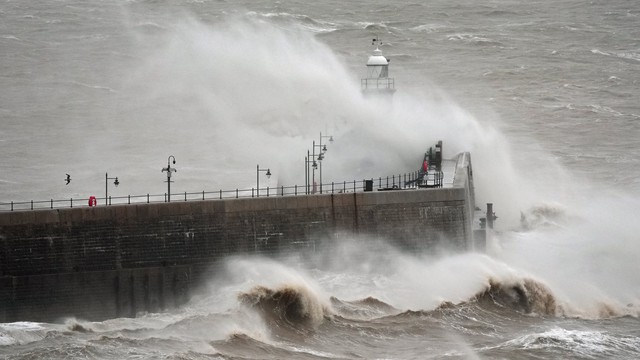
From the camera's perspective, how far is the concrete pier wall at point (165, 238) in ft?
97.2

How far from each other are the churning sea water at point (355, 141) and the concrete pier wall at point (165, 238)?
1.45 feet

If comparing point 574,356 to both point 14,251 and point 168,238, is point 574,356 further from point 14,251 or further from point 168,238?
point 14,251

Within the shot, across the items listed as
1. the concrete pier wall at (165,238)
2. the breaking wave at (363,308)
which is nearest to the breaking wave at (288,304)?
the breaking wave at (363,308)

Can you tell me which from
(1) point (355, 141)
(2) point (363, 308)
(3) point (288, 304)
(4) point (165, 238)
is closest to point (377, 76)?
(1) point (355, 141)

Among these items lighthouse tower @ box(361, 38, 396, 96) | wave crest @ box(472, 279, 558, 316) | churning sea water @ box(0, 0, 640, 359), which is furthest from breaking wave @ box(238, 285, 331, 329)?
lighthouse tower @ box(361, 38, 396, 96)

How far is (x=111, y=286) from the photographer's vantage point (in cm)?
3011

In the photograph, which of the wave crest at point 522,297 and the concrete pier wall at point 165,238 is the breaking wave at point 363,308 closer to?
the concrete pier wall at point 165,238

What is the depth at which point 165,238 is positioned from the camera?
30.5 metres

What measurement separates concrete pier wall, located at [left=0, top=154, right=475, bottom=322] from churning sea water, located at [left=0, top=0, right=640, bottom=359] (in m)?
0.44

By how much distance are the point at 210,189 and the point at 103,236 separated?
55.7 ft

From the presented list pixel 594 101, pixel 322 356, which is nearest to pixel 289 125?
pixel 594 101

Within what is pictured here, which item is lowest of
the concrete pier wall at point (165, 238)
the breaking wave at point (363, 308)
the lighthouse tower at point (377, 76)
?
the breaking wave at point (363, 308)

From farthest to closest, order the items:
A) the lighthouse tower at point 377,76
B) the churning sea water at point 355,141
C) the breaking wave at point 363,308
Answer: the lighthouse tower at point 377,76 → the breaking wave at point 363,308 → the churning sea water at point 355,141

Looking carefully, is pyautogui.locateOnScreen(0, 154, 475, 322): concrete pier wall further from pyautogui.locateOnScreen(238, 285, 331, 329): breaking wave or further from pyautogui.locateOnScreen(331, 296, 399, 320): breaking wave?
pyautogui.locateOnScreen(331, 296, 399, 320): breaking wave
